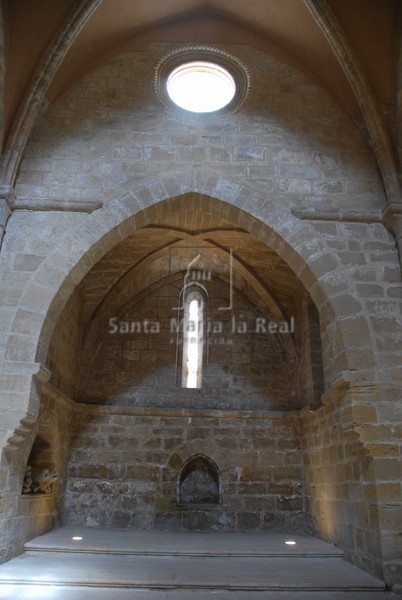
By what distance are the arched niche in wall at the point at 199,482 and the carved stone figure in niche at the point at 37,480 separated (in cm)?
222

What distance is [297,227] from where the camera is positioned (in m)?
5.57

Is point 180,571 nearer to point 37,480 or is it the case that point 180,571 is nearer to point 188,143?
point 37,480

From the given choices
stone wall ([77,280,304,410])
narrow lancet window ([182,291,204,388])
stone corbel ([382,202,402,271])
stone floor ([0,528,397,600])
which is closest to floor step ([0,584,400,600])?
stone floor ([0,528,397,600])

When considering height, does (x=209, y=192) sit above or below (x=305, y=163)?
below

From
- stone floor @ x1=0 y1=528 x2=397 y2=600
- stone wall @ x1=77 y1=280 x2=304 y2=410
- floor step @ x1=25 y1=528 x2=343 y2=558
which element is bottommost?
stone floor @ x1=0 y1=528 x2=397 y2=600

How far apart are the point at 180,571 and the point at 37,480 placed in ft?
8.23

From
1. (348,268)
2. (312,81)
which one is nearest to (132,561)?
(348,268)

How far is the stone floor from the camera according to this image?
4.11 meters

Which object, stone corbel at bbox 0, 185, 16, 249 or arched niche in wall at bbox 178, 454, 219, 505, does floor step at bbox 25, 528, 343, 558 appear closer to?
arched niche in wall at bbox 178, 454, 219, 505

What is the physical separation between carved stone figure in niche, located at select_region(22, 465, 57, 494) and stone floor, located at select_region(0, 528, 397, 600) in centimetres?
57

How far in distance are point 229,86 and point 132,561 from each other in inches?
233

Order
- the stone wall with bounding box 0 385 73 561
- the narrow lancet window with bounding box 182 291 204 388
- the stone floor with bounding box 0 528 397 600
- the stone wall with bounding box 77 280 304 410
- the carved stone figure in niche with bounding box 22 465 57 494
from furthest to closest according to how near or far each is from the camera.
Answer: the narrow lancet window with bounding box 182 291 204 388
the stone wall with bounding box 77 280 304 410
the carved stone figure in niche with bounding box 22 465 57 494
the stone wall with bounding box 0 385 73 561
the stone floor with bounding box 0 528 397 600

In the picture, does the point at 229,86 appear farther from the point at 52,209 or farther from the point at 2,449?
the point at 2,449

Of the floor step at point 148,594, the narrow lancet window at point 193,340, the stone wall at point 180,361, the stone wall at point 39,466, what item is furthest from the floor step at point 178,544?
the narrow lancet window at point 193,340
